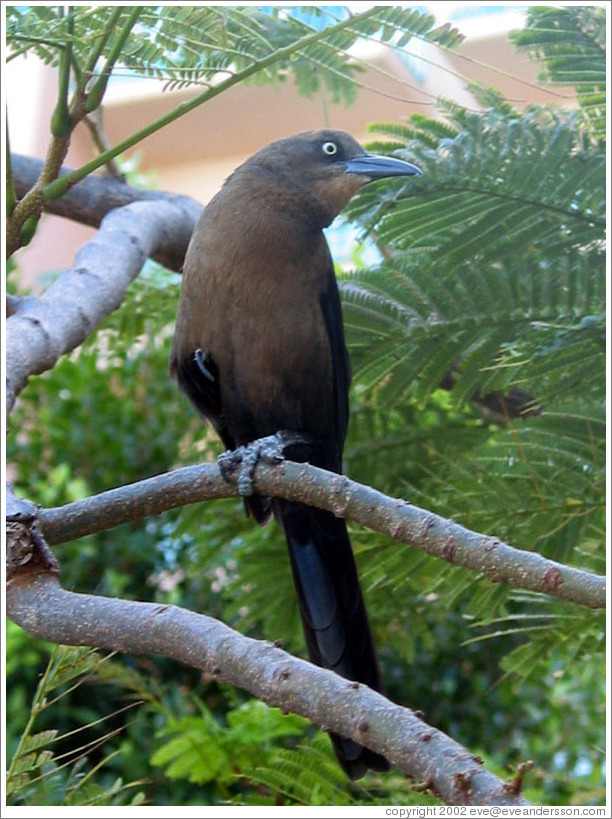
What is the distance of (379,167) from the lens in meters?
1.30

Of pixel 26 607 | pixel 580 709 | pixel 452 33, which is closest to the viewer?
pixel 26 607

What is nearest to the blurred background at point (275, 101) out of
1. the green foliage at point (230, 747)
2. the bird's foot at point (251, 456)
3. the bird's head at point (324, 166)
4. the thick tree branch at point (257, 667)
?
the bird's head at point (324, 166)

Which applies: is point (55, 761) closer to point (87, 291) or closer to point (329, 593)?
point (329, 593)

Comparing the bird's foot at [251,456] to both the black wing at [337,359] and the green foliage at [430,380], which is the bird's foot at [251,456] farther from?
the green foliage at [430,380]

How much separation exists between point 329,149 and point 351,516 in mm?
568

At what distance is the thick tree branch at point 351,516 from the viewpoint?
854mm

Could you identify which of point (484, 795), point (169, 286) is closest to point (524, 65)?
point (169, 286)

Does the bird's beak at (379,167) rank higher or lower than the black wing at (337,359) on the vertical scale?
higher

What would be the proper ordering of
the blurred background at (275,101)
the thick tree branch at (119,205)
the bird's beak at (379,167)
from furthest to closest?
the thick tree branch at (119,205)
the bird's beak at (379,167)
the blurred background at (275,101)

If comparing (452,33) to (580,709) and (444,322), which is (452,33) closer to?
(444,322)

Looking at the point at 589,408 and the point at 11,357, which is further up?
the point at 11,357

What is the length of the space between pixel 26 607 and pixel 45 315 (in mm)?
527

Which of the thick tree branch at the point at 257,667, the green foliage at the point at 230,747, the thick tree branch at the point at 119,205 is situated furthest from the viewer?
the thick tree branch at the point at 119,205

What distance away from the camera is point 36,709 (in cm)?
106
